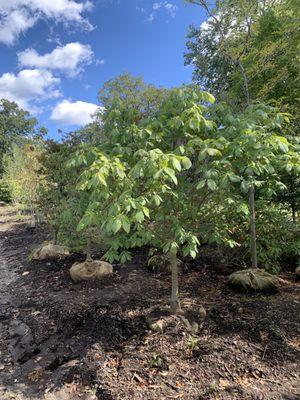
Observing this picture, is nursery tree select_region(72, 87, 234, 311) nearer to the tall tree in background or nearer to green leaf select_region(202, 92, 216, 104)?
green leaf select_region(202, 92, 216, 104)

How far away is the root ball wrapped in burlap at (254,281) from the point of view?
3830 mm

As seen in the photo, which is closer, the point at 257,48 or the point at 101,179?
the point at 101,179

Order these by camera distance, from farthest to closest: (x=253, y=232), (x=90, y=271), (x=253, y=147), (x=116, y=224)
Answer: (x=90, y=271) < (x=253, y=232) < (x=253, y=147) < (x=116, y=224)

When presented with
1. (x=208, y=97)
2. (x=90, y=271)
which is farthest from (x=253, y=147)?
(x=90, y=271)

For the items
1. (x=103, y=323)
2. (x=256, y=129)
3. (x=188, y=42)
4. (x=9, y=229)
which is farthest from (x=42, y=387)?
(x=188, y=42)

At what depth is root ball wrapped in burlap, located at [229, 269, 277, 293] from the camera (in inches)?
151

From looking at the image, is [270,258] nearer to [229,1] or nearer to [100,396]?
[100,396]

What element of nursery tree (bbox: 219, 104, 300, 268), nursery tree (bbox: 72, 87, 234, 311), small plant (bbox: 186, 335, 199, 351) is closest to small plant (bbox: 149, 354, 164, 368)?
small plant (bbox: 186, 335, 199, 351)

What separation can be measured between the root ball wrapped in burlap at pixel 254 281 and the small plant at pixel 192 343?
1.21m

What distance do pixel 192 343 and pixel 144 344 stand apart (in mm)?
413

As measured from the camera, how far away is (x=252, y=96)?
4848 millimetres

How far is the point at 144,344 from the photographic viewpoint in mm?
2871

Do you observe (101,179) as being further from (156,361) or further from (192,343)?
(192,343)

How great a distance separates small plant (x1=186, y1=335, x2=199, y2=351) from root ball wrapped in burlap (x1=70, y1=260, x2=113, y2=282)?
6.70 ft
